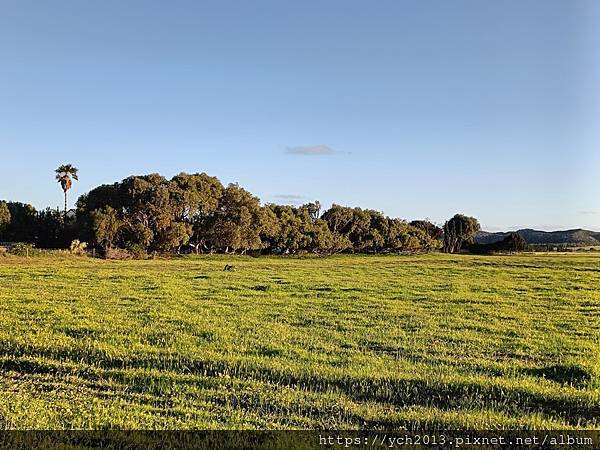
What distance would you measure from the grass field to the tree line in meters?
54.3

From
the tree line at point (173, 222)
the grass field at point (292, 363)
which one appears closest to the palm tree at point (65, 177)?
the tree line at point (173, 222)

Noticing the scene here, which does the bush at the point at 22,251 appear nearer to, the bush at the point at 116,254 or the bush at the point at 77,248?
the bush at the point at 77,248

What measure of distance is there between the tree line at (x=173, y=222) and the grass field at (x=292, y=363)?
54.3 meters

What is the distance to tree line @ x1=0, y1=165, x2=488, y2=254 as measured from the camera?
76312mm

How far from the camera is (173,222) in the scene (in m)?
79.2

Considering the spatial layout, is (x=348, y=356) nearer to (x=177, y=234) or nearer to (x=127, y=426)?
(x=127, y=426)

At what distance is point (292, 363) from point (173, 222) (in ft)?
230

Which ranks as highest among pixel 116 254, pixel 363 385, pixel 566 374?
pixel 116 254

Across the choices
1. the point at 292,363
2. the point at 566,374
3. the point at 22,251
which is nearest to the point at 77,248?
the point at 22,251

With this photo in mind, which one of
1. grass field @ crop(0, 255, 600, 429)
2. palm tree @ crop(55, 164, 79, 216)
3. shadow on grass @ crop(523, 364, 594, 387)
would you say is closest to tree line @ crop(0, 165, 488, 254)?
palm tree @ crop(55, 164, 79, 216)

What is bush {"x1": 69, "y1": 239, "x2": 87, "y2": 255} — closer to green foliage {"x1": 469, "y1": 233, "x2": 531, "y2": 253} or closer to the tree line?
the tree line

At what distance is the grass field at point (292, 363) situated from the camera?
26.4ft

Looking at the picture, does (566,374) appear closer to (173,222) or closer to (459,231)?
(173,222)

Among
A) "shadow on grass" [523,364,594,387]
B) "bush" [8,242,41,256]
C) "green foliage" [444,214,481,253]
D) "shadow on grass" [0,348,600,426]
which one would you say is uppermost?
"green foliage" [444,214,481,253]
